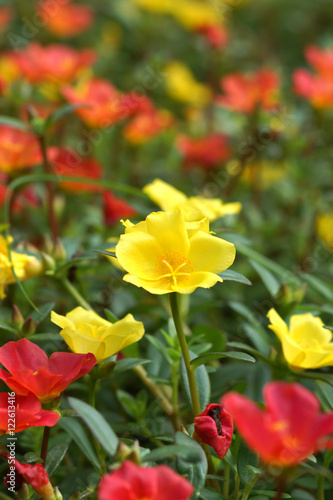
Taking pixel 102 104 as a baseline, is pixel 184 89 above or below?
below

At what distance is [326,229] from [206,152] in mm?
445

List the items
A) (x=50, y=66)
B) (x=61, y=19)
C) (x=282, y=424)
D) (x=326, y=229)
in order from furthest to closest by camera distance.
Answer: (x=61, y=19) < (x=50, y=66) < (x=326, y=229) < (x=282, y=424)

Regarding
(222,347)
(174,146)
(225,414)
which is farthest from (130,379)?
(174,146)

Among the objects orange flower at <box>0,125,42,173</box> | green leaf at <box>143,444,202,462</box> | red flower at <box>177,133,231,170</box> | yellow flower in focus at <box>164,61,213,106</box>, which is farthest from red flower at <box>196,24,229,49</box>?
green leaf at <box>143,444,202,462</box>

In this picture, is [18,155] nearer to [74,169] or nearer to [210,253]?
[74,169]

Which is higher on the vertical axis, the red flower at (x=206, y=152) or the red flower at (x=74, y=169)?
the red flower at (x=206, y=152)

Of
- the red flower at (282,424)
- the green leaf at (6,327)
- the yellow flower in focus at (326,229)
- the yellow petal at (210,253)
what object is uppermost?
the red flower at (282,424)

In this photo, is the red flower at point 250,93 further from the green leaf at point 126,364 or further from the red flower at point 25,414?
the red flower at point 25,414

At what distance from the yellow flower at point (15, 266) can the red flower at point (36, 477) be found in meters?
0.30

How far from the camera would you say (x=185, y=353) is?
2.32 feet

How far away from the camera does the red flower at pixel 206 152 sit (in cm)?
169

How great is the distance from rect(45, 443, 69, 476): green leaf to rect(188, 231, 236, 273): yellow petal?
0.92ft

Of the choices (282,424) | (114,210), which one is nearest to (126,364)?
(282,424)

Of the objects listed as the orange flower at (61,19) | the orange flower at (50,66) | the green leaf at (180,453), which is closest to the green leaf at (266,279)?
the green leaf at (180,453)
